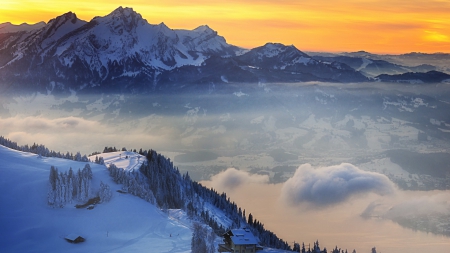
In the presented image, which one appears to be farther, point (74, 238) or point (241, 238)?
point (74, 238)

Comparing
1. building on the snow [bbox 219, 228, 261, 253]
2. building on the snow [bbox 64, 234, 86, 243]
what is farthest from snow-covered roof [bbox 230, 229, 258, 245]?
building on the snow [bbox 64, 234, 86, 243]

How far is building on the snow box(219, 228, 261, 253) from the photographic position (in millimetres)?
183750

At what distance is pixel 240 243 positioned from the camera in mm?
183125

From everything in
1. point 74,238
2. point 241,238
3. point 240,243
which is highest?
point 241,238

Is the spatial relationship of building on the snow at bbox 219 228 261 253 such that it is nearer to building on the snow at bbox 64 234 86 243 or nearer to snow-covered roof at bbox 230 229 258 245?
snow-covered roof at bbox 230 229 258 245

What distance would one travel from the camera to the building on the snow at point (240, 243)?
184m

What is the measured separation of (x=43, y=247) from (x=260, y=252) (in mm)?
59425

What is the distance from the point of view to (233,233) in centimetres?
18588

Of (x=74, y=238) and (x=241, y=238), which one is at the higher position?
(x=241, y=238)

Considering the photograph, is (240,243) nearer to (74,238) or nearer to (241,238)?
(241,238)

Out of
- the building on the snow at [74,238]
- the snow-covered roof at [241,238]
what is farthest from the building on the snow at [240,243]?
the building on the snow at [74,238]

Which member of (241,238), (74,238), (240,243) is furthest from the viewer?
(74,238)

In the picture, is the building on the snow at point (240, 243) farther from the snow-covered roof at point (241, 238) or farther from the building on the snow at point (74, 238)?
the building on the snow at point (74, 238)

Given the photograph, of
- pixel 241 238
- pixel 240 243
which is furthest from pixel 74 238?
pixel 240 243
